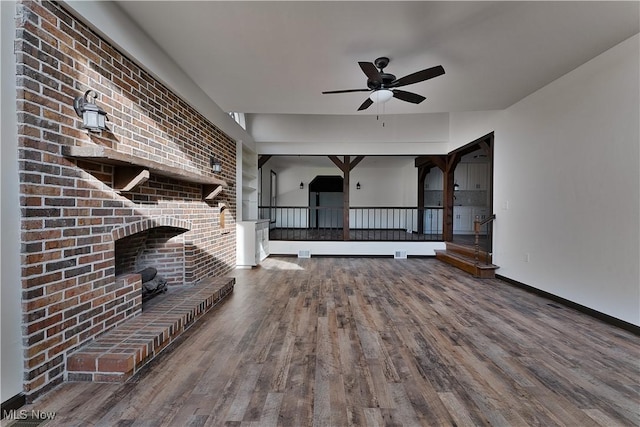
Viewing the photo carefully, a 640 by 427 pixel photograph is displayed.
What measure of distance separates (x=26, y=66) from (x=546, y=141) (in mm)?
5233

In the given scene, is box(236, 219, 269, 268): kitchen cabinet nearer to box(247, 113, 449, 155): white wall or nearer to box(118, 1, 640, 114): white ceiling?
box(247, 113, 449, 155): white wall

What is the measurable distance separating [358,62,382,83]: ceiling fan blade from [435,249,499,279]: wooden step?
3.73 m

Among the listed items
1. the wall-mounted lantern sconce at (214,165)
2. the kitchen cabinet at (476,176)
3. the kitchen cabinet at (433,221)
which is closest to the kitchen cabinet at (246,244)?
the wall-mounted lantern sconce at (214,165)

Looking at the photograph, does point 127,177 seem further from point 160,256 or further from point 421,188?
point 421,188

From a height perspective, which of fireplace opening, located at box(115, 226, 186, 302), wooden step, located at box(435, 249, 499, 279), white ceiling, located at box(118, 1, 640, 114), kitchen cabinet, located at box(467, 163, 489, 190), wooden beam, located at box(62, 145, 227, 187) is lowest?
wooden step, located at box(435, 249, 499, 279)

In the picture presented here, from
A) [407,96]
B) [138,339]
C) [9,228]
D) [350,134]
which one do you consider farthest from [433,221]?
[9,228]

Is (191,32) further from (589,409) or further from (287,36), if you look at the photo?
(589,409)

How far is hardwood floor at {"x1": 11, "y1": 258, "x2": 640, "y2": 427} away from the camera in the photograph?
1537 millimetres

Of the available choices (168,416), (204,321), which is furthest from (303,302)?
(168,416)

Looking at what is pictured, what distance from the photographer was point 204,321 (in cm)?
282

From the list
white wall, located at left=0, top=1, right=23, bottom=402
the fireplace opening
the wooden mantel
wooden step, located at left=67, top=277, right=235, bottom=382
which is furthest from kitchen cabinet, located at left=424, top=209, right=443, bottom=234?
white wall, located at left=0, top=1, right=23, bottom=402

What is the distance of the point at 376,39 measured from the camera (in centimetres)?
259

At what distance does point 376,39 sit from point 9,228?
3.02 m

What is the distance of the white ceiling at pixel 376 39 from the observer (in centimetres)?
219
